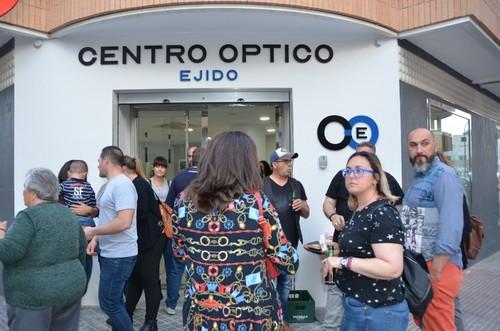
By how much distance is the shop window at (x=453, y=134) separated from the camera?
24.1 ft

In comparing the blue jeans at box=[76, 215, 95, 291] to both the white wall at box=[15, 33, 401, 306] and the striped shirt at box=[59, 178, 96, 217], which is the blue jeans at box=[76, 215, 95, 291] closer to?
the striped shirt at box=[59, 178, 96, 217]

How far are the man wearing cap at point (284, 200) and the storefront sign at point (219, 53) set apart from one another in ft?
5.82

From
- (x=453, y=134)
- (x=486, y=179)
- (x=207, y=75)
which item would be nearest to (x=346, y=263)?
(x=207, y=75)

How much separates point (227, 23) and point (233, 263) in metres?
4.17

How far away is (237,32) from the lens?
5.96 meters

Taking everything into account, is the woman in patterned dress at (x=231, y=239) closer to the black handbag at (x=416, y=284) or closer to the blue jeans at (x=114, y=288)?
the black handbag at (x=416, y=284)

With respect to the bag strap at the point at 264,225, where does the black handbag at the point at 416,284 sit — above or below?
below

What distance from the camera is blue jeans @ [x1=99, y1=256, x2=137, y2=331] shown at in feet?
12.8

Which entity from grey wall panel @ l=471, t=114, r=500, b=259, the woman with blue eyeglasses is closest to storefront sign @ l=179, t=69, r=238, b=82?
the woman with blue eyeglasses

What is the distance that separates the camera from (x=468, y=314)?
5559 mm

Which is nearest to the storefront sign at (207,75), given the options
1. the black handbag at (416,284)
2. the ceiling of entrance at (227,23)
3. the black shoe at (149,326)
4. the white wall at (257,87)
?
the white wall at (257,87)

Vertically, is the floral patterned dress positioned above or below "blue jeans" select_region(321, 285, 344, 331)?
above

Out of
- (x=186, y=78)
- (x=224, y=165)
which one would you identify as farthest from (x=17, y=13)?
(x=224, y=165)

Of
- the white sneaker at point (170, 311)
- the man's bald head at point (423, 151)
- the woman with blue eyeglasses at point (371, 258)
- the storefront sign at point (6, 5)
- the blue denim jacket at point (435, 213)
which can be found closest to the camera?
the woman with blue eyeglasses at point (371, 258)
